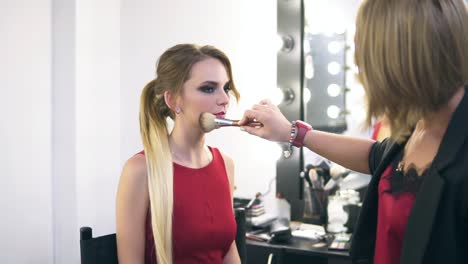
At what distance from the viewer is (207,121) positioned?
3.95 feet

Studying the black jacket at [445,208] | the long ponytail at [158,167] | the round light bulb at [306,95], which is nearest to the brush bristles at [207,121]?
the long ponytail at [158,167]

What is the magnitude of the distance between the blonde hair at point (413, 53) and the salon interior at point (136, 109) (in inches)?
27.6

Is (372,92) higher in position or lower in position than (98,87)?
lower

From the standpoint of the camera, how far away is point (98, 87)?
175 cm

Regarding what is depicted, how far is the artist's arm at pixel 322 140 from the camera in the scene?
101 cm

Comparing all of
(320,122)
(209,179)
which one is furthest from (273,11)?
(209,179)

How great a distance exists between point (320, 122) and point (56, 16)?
1.16 m

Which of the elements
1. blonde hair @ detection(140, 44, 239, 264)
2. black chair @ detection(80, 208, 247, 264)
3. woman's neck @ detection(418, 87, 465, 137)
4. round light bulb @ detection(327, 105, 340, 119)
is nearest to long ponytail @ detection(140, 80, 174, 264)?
blonde hair @ detection(140, 44, 239, 264)

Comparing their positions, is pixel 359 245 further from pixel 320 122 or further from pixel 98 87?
pixel 98 87

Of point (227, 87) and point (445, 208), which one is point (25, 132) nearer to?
point (227, 87)

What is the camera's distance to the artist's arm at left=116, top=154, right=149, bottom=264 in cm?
109

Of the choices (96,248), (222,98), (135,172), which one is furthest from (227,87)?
(96,248)

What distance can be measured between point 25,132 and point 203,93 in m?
0.73

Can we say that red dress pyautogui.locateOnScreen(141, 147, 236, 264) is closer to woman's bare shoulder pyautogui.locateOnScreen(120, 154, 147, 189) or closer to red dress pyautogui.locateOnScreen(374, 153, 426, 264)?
woman's bare shoulder pyautogui.locateOnScreen(120, 154, 147, 189)
